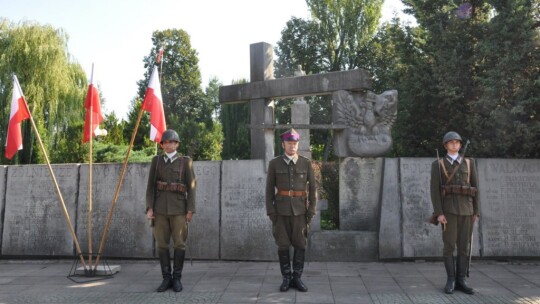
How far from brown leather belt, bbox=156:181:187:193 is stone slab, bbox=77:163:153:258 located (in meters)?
2.10

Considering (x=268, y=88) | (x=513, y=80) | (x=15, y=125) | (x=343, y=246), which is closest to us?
(x=15, y=125)

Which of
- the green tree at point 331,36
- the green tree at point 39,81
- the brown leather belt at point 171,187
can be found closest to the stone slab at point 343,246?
the brown leather belt at point 171,187

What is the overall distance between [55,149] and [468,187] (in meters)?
18.1

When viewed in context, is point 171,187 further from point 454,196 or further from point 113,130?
point 113,130

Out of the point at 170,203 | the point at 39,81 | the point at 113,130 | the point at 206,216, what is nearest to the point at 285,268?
the point at 170,203

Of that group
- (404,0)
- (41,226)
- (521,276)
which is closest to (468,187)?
(521,276)

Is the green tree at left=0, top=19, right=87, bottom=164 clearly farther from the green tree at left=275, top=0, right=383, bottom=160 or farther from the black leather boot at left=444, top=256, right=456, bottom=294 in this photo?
the black leather boot at left=444, top=256, right=456, bottom=294

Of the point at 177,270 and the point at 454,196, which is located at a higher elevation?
the point at 454,196

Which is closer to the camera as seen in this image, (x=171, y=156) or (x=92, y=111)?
(x=171, y=156)

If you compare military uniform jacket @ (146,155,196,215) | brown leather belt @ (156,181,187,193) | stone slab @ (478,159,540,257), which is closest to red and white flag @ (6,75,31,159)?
military uniform jacket @ (146,155,196,215)

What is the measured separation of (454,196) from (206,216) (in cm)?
393

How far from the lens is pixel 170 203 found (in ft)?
18.8

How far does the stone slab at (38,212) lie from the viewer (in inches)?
312

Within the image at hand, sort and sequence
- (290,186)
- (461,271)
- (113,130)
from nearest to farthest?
(461,271) < (290,186) < (113,130)
